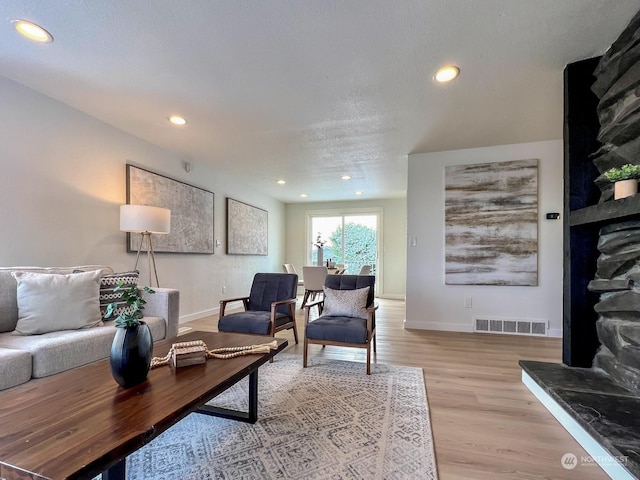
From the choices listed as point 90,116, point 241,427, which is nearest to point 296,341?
point 241,427

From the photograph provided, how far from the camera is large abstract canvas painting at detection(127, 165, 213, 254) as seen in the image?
11.8 feet

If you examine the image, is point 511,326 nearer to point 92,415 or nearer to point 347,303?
point 347,303

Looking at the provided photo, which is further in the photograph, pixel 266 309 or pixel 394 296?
pixel 394 296

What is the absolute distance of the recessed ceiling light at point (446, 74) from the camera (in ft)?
7.49

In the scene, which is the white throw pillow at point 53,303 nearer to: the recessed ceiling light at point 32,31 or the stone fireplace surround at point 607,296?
the recessed ceiling light at point 32,31

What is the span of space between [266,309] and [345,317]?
94cm

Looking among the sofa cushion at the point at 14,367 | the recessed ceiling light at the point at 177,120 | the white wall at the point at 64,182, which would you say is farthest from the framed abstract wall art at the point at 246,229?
the sofa cushion at the point at 14,367

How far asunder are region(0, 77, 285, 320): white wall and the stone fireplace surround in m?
4.03

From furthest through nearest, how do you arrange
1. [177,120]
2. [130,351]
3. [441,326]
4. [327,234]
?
[327,234], [441,326], [177,120], [130,351]

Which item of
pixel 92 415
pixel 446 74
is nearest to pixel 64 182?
pixel 92 415

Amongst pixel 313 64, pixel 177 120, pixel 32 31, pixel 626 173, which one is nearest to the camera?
pixel 626 173

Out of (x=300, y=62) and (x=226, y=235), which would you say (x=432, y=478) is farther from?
(x=226, y=235)

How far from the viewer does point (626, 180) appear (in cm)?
174

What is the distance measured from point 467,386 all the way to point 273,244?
227 inches
